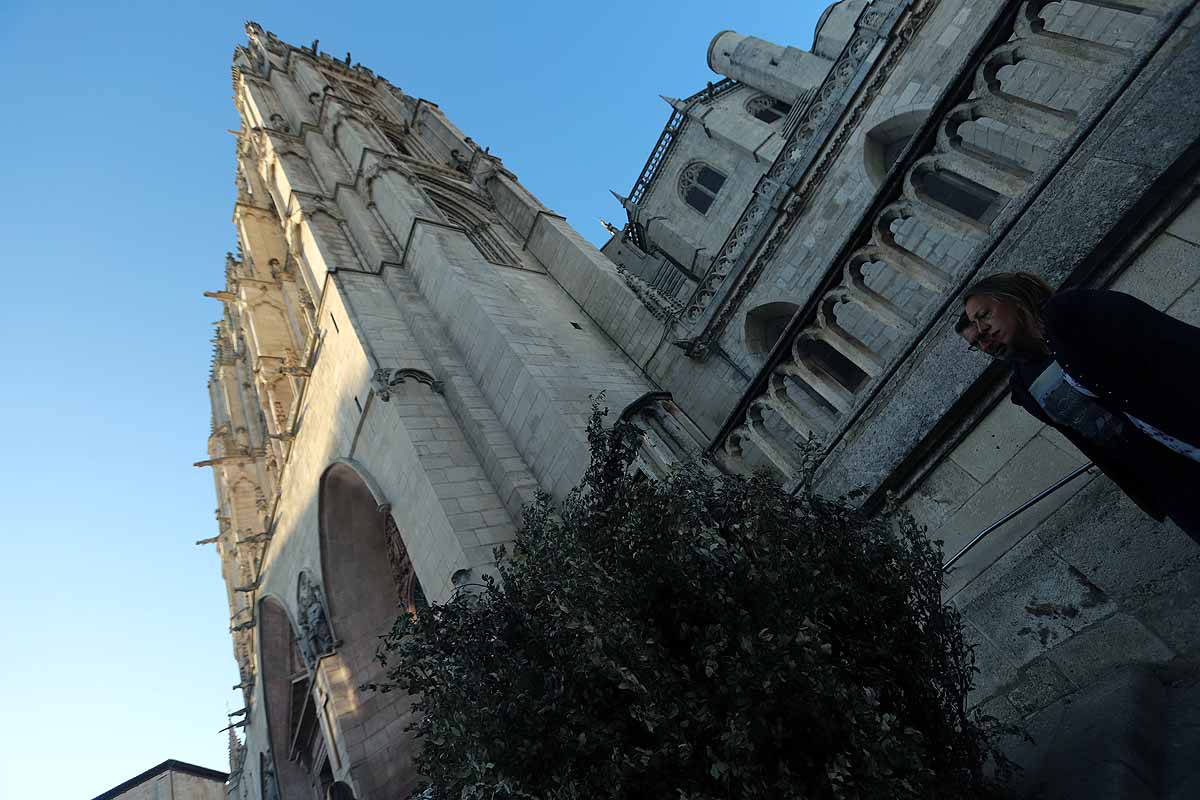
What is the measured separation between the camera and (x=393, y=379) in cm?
1109

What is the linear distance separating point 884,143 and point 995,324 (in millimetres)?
6981

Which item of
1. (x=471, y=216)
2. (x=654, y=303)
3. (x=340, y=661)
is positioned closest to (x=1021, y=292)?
(x=654, y=303)

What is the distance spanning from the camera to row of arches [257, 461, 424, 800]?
1195cm

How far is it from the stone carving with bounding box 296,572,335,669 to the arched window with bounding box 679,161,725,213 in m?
17.4

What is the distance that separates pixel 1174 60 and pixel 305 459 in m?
16.0

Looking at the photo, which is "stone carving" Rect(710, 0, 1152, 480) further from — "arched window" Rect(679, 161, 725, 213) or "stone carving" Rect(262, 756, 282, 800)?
"arched window" Rect(679, 161, 725, 213)

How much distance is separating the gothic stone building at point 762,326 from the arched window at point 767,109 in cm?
14

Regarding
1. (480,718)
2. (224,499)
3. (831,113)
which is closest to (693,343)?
(831,113)

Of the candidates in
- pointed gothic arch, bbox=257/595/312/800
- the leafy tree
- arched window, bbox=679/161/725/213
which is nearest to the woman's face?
the leafy tree

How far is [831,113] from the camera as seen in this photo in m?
9.05

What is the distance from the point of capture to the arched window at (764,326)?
981 centimetres

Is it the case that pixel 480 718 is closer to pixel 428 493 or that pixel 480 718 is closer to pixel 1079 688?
pixel 1079 688

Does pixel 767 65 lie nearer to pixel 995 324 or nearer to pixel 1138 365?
pixel 995 324

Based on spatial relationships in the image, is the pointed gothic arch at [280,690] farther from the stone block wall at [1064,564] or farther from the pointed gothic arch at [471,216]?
the stone block wall at [1064,564]
